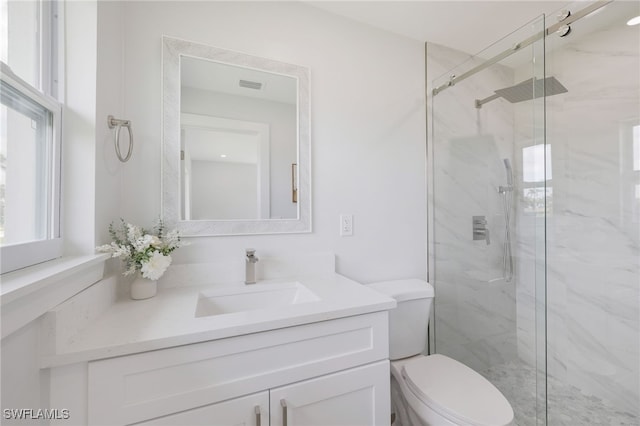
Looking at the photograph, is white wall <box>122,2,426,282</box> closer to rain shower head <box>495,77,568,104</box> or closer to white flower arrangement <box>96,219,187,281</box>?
white flower arrangement <box>96,219,187,281</box>

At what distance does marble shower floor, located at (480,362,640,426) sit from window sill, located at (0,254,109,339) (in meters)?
2.05

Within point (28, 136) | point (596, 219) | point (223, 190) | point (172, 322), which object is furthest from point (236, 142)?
point (596, 219)

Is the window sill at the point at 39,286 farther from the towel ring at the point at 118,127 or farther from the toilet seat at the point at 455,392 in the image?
the toilet seat at the point at 455,392

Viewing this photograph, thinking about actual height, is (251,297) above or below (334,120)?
below

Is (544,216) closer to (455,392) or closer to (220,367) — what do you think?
(455,392)

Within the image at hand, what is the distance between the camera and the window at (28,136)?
683 mm

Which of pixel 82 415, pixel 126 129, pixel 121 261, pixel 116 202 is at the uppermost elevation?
pixel 126 129

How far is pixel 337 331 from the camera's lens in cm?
94

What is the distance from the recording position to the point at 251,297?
47.8 inches

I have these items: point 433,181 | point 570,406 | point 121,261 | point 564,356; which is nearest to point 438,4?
point 433,181

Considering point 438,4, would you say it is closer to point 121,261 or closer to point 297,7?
point 297,7

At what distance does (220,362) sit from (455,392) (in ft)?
3.12

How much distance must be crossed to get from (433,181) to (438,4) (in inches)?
39.3

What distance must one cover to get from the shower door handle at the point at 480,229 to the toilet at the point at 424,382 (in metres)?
0.49
